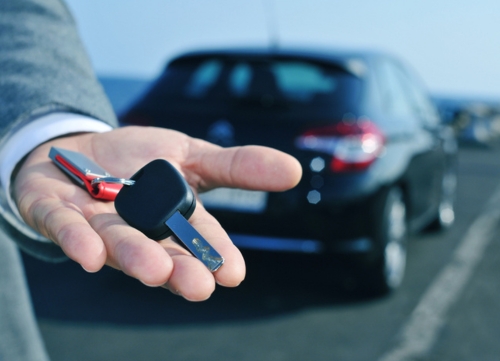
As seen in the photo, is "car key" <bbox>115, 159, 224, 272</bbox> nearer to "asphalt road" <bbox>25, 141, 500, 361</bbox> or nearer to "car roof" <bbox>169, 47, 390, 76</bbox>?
"asphalt road" <bbox>25, 141, 500, 361</bbox>

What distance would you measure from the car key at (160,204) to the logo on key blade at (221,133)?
93.8 inches

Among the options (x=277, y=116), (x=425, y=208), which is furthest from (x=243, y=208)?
(x=425, y=208)

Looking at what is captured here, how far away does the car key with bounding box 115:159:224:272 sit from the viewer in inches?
48.1

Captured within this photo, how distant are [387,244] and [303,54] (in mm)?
1342

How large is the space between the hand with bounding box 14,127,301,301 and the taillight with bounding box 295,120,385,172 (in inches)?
85.2

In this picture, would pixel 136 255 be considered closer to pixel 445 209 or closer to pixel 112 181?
pixel 112 181

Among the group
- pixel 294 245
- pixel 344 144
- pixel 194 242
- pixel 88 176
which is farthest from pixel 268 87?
pixel 194 242

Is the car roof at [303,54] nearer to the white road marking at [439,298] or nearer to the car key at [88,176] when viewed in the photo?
the white road marking at [439,298]

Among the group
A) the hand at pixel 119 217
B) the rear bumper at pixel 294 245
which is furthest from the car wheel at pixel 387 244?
the hand at pixel 119 217

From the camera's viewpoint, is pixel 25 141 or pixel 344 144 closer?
pixel 25 141

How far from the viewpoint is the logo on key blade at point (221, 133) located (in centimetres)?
374

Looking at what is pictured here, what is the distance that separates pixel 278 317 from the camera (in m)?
3.55

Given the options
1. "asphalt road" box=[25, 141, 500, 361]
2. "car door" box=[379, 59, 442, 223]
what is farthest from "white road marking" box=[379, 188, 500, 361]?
"car door" box=[379, 59, 442, 223]

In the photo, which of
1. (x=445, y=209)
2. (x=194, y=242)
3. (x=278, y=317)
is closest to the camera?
(x=194, y=242)
